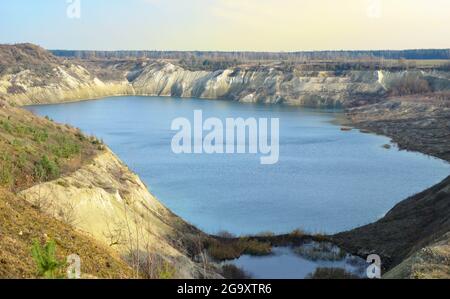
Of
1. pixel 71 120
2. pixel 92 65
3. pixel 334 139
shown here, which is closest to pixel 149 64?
pixel 92 65

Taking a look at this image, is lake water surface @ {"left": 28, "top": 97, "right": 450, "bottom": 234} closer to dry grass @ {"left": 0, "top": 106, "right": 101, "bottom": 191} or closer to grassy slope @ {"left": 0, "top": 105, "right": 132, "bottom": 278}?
dry grass @ {"left": 0, "top": 106, "right": 101, "bottom": 191}

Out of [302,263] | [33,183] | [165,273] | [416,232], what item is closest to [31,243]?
[165,273]

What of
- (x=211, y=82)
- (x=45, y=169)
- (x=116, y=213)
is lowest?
(x=116, y=213)

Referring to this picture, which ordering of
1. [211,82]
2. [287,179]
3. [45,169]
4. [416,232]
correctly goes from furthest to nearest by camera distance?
1. [211,82]
2. [287,179]
3. [416,232]
4. [45,169]

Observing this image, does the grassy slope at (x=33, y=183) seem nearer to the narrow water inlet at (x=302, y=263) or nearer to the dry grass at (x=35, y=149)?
the dry grass at (x=35, y=149)

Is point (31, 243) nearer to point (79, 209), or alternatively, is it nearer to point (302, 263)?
point (79, 209)

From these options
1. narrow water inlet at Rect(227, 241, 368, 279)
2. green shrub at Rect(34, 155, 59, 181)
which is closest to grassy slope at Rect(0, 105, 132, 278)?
green shrub at Rect(34, 155, 59, 181)

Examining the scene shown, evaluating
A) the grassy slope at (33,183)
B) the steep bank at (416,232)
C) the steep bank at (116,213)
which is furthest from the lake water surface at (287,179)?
the grassy slope at (33,183)

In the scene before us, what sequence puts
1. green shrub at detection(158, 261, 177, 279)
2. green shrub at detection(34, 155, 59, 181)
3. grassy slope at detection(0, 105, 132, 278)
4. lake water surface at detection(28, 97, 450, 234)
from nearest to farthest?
green shrub at detection(158, 261, 177, 279) < grassy slope at detection(0, 105, 132, 278) < green shrub at detection(34, 155, 59, 181) < lake water surface at detection(28, 97, 450, 234)
